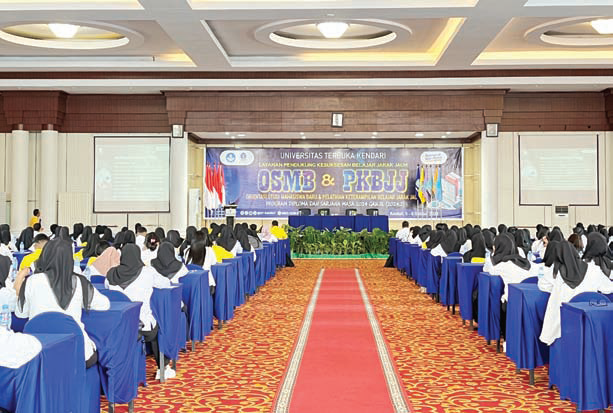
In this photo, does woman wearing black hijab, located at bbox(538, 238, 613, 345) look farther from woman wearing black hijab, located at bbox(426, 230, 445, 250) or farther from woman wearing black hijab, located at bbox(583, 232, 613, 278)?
woman wearing black hijab, located at bbox(426, 230, 445, 250)

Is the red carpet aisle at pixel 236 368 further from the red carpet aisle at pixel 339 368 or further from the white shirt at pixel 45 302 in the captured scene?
the white shirt at pixel 45 302

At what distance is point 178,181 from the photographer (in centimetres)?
1952

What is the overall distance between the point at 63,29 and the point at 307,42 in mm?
5320

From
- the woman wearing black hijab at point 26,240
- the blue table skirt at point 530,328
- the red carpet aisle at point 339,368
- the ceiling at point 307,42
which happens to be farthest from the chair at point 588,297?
the woman wearing black hijab at point 26,240

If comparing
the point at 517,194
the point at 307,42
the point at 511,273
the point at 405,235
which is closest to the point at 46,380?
the point at 511,273

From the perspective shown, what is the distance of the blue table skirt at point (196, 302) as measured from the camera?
740 centimetres

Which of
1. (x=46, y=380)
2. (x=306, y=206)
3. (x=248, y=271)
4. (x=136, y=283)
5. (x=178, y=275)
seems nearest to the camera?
(x=46, y=380)

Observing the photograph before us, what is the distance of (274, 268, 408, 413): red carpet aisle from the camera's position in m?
5.40

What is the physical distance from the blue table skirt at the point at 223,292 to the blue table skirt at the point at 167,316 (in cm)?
224

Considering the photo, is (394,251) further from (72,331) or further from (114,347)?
(72,331)

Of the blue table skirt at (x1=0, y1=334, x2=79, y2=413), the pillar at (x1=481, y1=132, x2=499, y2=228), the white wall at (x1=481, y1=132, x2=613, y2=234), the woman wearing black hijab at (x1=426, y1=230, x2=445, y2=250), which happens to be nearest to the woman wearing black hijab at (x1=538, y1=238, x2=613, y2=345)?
the blue table skirt at (x1=0, y1=334, x2=79, y2=413)

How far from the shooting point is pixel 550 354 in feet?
18.4

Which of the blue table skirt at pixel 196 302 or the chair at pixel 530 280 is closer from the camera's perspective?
the chair at pixel 530 280

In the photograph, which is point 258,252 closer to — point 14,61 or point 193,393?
point 193,393
